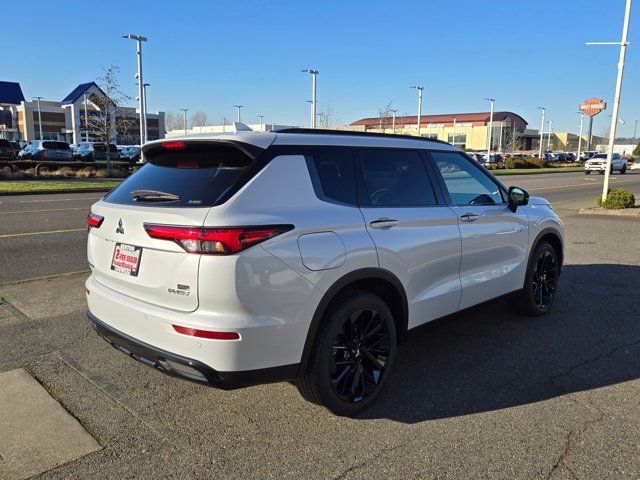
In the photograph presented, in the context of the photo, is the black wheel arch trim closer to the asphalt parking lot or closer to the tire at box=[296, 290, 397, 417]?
the tire at box=[296, 290, 397, 417]

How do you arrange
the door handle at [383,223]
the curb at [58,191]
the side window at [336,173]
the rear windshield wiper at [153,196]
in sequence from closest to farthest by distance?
the rear windshield wiper at [153,196] → the side window at [336,173] → the door handle at [383,223] → the curb at [58,191]

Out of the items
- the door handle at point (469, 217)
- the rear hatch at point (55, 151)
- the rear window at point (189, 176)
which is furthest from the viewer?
the rear hatch at point (55, 151)

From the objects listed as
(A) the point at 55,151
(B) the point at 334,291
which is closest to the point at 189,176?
(B) the point at 334,291

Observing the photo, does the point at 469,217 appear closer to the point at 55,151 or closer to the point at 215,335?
the point at 215,335

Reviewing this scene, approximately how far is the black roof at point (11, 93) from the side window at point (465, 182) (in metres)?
40.7

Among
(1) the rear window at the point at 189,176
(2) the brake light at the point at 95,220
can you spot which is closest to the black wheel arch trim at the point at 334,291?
(1) the rear window at the point at 189,176

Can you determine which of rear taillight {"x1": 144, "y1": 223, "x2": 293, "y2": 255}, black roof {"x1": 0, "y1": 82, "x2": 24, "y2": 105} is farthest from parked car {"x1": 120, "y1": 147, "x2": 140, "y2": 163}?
rear taillight {"x1": 144, "y1": 223, "x2": 293, "y2": 255}

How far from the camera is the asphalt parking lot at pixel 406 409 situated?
2965 millimetres

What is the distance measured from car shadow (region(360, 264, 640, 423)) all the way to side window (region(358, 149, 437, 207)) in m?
0.98

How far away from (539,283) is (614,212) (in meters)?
11.3

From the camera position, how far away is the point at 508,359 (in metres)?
4.46

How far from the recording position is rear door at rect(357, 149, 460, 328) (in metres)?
3.59

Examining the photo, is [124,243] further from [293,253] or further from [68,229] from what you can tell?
[68,229]

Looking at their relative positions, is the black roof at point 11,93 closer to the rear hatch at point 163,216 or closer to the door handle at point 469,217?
the rear hatch at point 163,216
